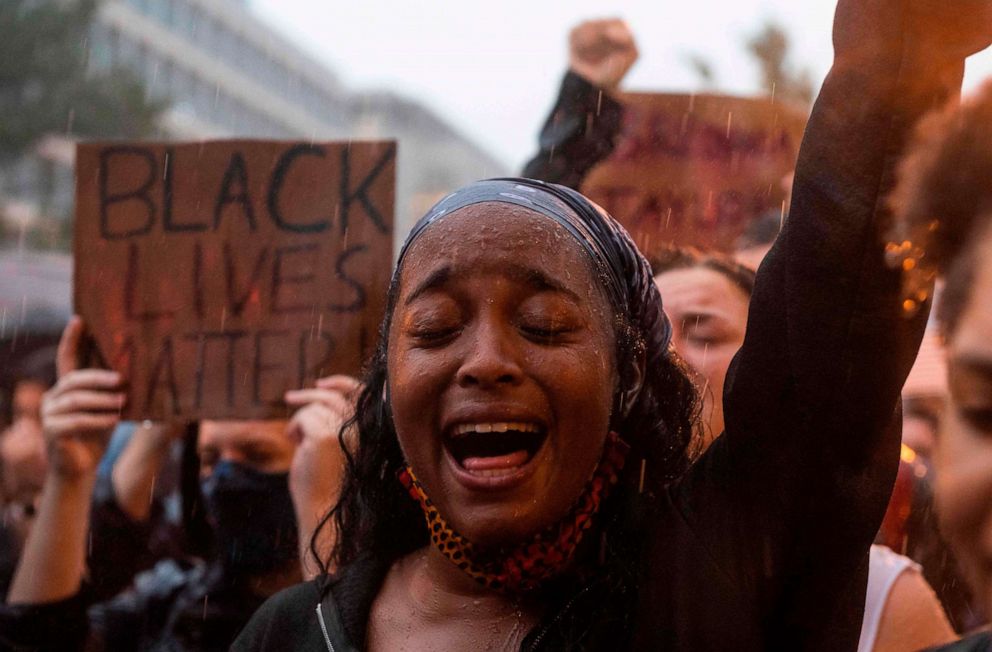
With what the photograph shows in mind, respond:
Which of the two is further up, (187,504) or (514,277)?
(514,277)

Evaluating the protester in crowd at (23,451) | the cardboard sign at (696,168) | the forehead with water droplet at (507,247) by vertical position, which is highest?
the cardboard sign at (696,168)

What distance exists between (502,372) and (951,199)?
725 mm

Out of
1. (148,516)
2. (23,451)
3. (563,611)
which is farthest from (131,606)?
(563,611)

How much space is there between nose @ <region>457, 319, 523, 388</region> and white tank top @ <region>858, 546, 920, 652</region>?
3.46 feet

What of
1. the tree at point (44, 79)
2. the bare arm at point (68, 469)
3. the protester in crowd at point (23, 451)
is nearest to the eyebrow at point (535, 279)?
the bare arm at point (68, 469)

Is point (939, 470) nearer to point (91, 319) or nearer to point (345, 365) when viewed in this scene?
point (345, 365)

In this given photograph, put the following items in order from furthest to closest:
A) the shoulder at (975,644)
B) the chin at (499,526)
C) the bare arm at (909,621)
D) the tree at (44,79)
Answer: the tree at (44,79), the bare arm at (909,621), the chin at (499,526), the shoulder at (975,644)

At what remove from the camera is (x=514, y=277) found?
5.38 feet

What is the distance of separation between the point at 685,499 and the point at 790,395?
246 millimetres

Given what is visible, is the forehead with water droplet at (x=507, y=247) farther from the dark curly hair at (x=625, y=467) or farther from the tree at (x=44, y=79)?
the tree at (x=44, y=79)

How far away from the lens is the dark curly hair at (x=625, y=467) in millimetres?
→ 1691

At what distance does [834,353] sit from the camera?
1427mm

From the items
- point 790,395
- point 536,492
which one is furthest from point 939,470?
point 536,492

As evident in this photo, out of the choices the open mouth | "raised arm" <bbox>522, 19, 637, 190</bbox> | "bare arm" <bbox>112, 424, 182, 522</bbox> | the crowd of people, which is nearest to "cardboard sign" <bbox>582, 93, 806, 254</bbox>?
"raised arm" <bbox>522, 19, 637, 190</bbox>
